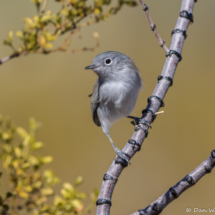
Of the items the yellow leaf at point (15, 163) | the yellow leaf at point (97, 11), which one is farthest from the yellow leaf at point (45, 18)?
the yellow leaf at point (15, 163)

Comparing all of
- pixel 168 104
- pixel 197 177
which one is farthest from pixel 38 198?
pixel 168 104

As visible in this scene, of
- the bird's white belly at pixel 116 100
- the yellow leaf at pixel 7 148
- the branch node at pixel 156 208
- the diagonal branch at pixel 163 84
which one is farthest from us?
the bird's white belly at pixel 116 100

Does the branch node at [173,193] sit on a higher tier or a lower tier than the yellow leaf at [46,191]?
lower

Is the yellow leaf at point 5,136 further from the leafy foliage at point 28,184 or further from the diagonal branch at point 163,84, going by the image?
the diagonal branch at point 163,84

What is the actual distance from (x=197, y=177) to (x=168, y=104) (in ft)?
5.49

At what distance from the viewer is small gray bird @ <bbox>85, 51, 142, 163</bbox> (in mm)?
1674

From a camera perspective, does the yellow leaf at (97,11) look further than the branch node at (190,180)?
Yes

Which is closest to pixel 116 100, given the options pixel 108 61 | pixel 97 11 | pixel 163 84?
pixel 108 61

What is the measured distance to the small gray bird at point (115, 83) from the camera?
5.49 feet

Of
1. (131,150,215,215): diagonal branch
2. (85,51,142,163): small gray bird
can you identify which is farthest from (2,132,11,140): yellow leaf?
(85,51,142,163): small gray bird

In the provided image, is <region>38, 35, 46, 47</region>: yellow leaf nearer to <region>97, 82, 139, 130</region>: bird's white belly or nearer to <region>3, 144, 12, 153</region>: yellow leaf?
<region>3, 144, 12, 153</region>: yellow leaf

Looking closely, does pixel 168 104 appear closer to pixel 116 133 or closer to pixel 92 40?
pixel 116 133

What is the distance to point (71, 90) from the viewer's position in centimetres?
253

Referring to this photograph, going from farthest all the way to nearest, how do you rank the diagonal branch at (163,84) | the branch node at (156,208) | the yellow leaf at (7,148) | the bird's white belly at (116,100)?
1. the bird's white belly at (116,100)
2. the diagonal branch at (163,84)
3. the yellow leaf at (7,148)
4. the branch node at (156,208)
